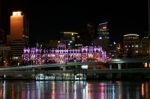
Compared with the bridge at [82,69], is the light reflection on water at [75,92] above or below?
below

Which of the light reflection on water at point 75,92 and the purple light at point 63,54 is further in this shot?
the purple light at point 63,54

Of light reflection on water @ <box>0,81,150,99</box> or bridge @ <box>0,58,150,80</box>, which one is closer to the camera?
light reflection on water @ <box>0,81,150,99</box>

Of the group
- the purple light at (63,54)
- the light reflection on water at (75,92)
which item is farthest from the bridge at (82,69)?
the light reflection on water at (75,92)

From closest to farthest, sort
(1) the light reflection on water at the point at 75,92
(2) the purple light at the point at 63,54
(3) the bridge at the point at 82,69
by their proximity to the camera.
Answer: (1) the light reflection on water at the point at 75,92 < (3) the bridge at the point at 82,69 < (2) the purple light at the point at 63,54

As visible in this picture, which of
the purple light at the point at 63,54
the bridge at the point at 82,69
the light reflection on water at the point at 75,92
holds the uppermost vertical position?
the purple light at the point at 63,54

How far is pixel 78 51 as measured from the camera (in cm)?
18125

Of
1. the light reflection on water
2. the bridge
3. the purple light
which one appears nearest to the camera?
the light reflection on water

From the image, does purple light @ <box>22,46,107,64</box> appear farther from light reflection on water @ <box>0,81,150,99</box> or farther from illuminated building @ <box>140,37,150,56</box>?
light reflection on water @ <box>0,81,150,99</box>

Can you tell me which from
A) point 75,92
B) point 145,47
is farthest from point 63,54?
point 75,92

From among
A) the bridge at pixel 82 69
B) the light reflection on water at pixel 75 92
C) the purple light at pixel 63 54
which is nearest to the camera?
the light reflection on water at pixel 75 92

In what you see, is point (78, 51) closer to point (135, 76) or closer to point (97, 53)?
point (97, 53)

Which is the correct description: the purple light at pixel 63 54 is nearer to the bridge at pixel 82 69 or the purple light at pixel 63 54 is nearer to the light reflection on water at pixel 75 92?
the bridge at pixel 82 69

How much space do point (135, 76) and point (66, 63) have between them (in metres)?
19.0

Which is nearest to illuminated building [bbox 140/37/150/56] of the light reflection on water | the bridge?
the bridge
